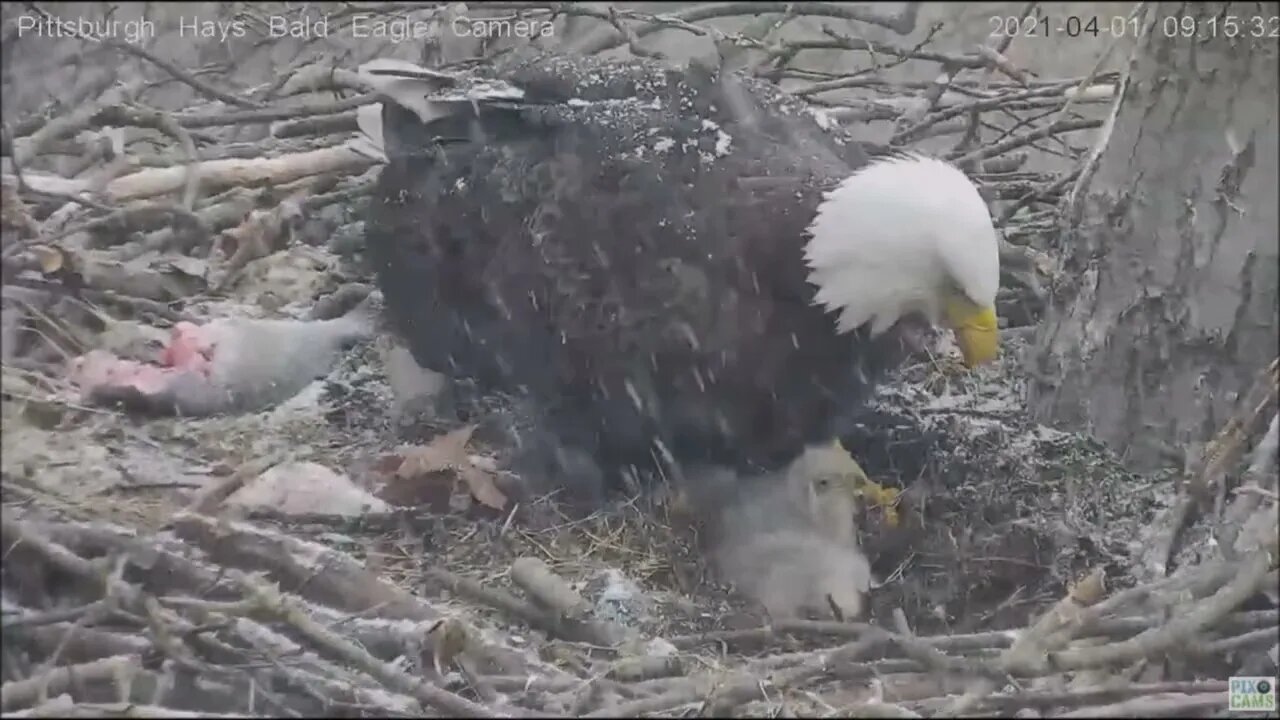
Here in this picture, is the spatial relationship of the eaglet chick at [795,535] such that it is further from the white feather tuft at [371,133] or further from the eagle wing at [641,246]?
the white feather tuft at [371,133]

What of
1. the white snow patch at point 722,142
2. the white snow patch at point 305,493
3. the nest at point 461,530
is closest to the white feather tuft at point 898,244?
the white snow patch at point 722,142

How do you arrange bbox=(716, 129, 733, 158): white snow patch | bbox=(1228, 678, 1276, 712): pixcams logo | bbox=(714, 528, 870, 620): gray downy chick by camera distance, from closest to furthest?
bbox=(1228, 678, 1276, 712): pixcams logo → bbox=(714, 528, 870, 620): gray downy chick → bbox=(716, 129, 733, 158): white snow patch

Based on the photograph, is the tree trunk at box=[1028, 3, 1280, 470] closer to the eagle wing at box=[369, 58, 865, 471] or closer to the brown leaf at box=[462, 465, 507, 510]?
the eagle wing at box=[369, 58, 865, 471]

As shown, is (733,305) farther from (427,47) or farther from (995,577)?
(427,47)

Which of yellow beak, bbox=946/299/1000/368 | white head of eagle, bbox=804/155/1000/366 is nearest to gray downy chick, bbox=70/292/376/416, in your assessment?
white head of eagle, bbox=804/155/1000/366

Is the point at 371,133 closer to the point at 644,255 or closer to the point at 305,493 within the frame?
the point at 644,255

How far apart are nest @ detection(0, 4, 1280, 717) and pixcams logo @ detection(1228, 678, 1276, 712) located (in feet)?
0.06

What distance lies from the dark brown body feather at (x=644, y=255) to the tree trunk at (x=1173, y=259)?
0.38m

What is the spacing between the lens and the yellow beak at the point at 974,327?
2072 mm

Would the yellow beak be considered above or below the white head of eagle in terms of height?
below

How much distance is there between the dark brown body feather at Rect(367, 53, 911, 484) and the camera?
2.12 meters

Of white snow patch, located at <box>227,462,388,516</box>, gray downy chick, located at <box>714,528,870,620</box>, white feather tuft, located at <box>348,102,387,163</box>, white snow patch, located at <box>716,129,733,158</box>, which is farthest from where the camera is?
white feather tuft, located at <box>348,102,387,163</box>

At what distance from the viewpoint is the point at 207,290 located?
2461 millimetres

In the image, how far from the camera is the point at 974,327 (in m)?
2.09
